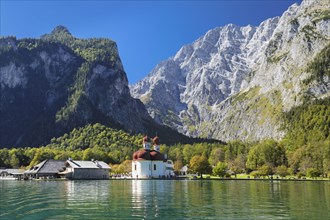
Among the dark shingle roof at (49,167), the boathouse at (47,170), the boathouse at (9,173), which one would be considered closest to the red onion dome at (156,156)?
the boathouse at (47,170)

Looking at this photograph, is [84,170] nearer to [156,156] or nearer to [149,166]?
[149,166]

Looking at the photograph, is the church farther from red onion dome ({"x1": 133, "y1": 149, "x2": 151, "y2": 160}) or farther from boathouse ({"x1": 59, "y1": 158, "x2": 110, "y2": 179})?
boathouse ({"x1": 59, "y1": 158, "x2": 110, "y2": 179})

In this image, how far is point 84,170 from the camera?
5851 inches

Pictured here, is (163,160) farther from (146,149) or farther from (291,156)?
(291,156)

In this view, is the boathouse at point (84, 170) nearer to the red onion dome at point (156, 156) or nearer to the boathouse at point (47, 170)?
the boathouse at point (47, 170)

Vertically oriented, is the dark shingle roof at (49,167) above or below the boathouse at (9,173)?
above

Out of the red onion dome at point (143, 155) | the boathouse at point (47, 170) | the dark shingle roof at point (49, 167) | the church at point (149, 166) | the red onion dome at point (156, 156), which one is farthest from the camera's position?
the red onion dome at point (156, 156)

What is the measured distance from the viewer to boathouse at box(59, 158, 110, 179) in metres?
146

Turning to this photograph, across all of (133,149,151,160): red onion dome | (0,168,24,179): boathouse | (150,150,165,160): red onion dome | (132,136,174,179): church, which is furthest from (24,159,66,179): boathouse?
(150,150,165,160): red onion dome

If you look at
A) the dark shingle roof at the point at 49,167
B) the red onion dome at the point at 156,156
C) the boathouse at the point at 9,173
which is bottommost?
the boathouse at the point at 9,173

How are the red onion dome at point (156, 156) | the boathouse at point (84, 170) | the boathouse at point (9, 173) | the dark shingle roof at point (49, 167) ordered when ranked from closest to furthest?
the boathouse at point (84, 170) < the dark shingle roof at point (49, 167) < the red onion dome at point (156, 156) < the boathouse at point (9, 173)

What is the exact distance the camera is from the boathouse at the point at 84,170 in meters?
146

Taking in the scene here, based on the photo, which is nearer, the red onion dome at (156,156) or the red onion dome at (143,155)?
the red onion dome at (143,155)

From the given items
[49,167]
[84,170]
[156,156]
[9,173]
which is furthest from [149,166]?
[9,173]
